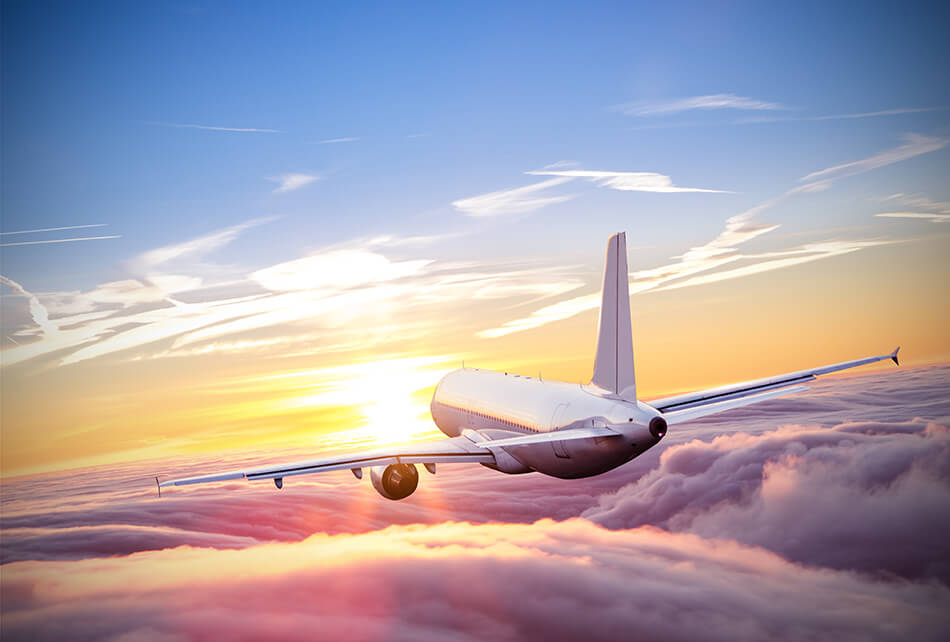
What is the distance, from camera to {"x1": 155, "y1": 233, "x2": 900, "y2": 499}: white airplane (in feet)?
91.4

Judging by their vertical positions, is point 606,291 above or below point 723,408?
above

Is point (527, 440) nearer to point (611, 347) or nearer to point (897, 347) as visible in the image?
point (611, 347)

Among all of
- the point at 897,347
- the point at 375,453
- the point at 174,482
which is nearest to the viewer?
the point at 174,482

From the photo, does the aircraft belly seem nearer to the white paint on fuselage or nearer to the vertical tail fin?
the white paint on fuselage

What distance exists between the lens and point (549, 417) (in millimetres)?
33219

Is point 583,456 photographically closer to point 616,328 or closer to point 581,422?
point 581,422

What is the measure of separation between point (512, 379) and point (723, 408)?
1529 centimetres

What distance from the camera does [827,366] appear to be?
35.7 meters

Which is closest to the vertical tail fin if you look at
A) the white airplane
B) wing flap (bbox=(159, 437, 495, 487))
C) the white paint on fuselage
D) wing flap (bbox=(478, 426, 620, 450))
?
Answer: the white airplane

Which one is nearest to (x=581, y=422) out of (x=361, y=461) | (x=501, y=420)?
(x=361, y=461)

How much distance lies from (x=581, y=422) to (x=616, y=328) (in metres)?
4.42

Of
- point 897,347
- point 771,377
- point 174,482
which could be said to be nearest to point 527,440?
point 174,482

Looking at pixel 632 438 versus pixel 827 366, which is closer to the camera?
pixel 632 438

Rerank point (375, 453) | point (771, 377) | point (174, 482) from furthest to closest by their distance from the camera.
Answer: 1. point (771, 377)
2. point (375, 453)
3. point (174, 482)
